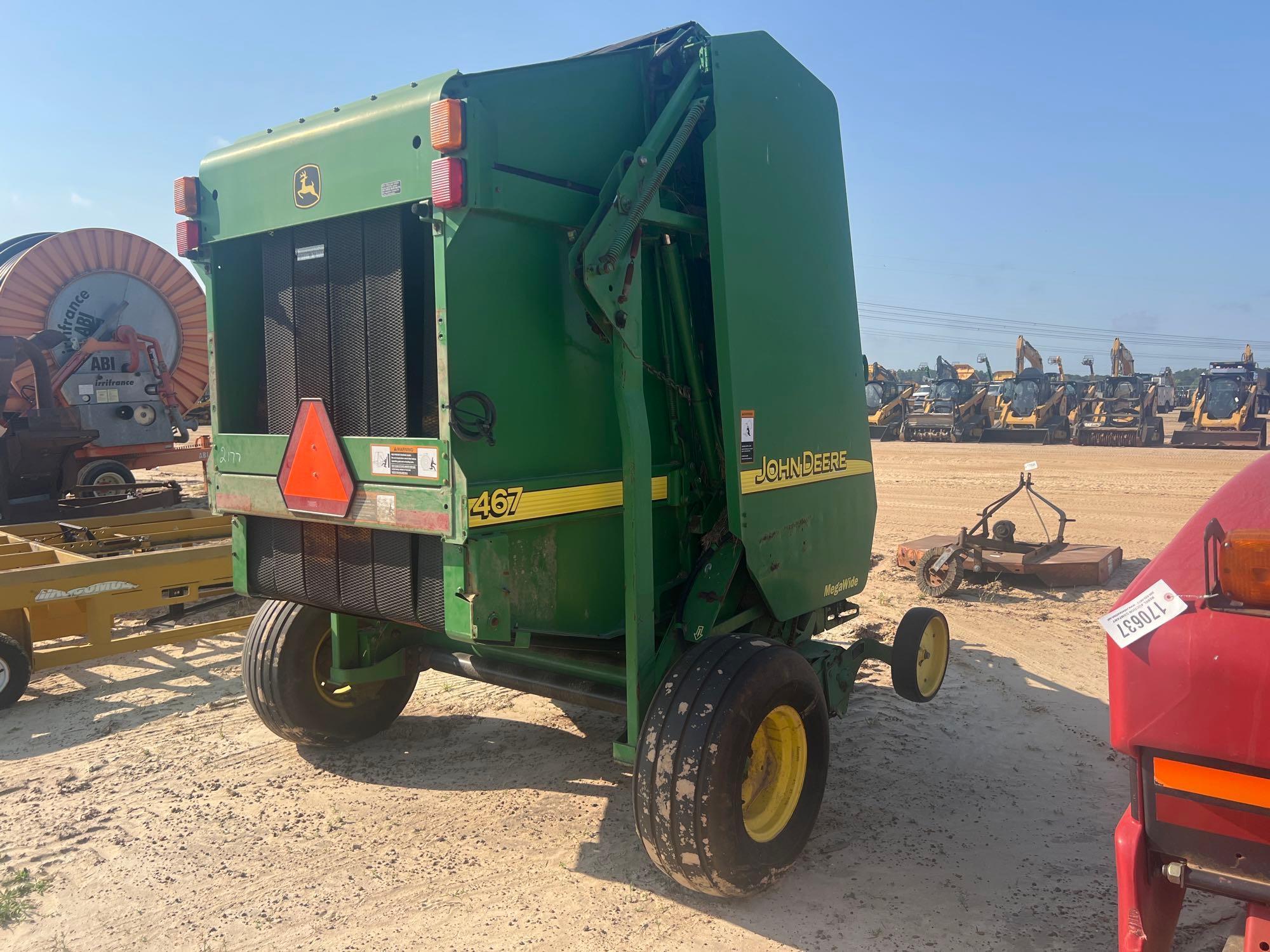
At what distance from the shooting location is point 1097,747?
473 cm

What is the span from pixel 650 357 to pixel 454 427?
1.03 m

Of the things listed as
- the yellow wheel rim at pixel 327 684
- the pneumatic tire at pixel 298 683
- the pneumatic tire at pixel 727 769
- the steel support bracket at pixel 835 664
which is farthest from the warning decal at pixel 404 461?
the steel support bracket at pixel 835 664

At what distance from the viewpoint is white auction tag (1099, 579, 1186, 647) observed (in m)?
2.09

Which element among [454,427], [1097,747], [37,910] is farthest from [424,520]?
Result: [1097,747]

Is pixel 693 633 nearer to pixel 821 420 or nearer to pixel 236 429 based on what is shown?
pixel 821 420

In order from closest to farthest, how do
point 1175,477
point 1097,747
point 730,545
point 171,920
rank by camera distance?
point 171,920 → point 730,545 → point 1097,747 → point 1175,477

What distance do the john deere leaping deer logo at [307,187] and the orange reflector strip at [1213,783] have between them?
326 cm

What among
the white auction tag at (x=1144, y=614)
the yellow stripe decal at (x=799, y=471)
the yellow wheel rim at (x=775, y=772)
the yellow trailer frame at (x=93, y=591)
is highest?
the yellow stripe decal at (x=799, y=471)

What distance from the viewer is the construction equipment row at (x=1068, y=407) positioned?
2520 cm

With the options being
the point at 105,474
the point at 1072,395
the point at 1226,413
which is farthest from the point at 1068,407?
the point at 105,474

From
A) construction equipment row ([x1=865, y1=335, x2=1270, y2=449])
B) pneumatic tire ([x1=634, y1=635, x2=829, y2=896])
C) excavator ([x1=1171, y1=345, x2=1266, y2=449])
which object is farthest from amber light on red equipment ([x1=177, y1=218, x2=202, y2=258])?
excavator ([x1=1171, y1=345, x2=1266, y2=449])

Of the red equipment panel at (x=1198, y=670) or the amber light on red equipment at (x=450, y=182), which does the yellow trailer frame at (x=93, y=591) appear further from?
the red equipment panel at (x=1198, y=670)

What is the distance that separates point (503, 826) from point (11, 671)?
3343mm

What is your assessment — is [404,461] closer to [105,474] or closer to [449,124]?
[449,124]
